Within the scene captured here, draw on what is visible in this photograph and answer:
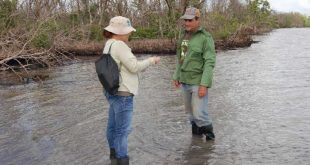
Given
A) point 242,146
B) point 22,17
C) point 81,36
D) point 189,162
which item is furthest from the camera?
point 81,36

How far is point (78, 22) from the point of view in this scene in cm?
3738

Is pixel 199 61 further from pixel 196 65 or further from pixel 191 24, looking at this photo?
pixel 191 24

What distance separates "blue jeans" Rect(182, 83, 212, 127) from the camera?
655 centimetres

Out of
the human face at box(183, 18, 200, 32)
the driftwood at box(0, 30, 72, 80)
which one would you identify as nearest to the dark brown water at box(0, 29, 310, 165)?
the human face at box(183, 18, 200, 32)

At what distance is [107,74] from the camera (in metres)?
5.30

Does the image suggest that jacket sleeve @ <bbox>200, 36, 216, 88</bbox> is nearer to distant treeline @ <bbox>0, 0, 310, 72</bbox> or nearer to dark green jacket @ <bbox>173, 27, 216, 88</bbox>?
dark green jacket @ <bbox>173, 27, 216, 88</bbox>

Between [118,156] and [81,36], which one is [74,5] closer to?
[81,36]

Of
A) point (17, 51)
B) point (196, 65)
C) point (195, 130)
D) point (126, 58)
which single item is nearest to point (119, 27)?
point (126, 58)

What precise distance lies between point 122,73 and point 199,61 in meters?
1.53

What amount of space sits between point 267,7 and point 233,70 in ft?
216

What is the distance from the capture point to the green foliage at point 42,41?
21.5 meters

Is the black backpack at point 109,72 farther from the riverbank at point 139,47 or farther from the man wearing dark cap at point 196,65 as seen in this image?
the riverbank at point 139,47

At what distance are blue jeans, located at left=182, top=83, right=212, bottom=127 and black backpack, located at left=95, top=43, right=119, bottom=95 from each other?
1.57 m

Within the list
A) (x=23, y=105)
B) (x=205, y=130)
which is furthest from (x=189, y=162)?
(x=23, y=105)
